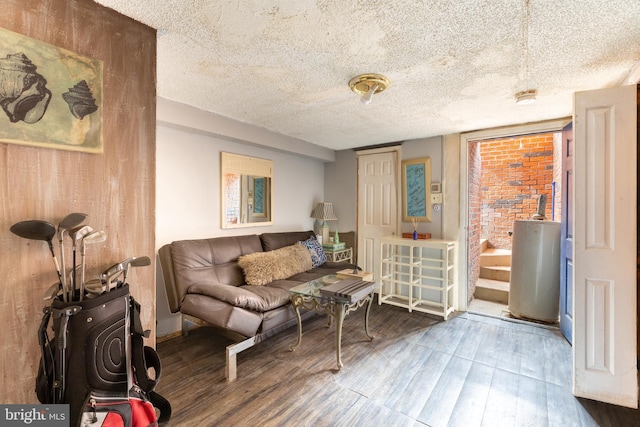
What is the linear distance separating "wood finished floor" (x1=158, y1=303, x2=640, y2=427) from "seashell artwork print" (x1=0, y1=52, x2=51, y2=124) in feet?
5.58

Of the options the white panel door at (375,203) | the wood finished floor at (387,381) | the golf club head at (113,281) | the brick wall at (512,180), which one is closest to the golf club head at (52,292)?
the golf club head at (113,281)

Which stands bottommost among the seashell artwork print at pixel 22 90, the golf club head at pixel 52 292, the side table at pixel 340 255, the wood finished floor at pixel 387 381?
the wood finished floor at pixel 387 381

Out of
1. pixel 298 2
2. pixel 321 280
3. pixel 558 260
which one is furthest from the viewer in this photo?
pixel 558 260

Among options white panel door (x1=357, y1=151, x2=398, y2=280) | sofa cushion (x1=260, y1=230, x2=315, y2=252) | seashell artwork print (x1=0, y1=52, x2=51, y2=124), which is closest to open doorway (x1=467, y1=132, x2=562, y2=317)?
→ white panel door (x1=357, y1=151, x2=398, y2=280)

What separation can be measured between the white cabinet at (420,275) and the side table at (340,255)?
1.86 ft

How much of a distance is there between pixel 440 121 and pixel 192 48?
243 centimetres

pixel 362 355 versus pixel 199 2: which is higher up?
pixel 199 2

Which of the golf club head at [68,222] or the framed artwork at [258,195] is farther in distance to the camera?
the framed artwork at [258,195]

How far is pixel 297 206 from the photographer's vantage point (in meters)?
4.23

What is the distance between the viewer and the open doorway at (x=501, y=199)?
12.3 ft

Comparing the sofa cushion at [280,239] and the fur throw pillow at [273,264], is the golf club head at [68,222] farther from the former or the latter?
the sofa cushion at [280,239]

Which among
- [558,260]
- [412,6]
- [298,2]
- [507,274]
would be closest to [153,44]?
[298,2]

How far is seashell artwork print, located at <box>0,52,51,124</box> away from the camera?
0.98 metres

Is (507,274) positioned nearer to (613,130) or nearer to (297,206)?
(613,130)
